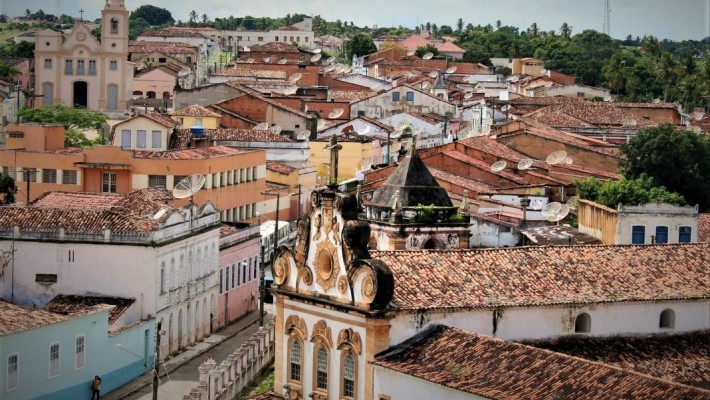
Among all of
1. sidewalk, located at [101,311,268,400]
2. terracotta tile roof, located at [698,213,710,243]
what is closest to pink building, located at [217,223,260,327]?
sidewalk, located at [101,311,268,400]

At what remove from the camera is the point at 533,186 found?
68812 millimetres

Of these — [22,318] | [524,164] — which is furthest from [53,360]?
[524,164]

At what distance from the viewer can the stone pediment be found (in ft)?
118

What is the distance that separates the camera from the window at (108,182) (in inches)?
2510

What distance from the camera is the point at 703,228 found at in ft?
186

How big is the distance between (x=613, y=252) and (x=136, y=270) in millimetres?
14497

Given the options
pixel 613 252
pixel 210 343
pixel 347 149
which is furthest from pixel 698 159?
pixel 613 252

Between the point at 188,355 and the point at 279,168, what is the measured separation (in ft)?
81.8

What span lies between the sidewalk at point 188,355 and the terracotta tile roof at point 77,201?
5.12 metres

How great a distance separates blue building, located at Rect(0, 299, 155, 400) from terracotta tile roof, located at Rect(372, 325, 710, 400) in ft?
33.7

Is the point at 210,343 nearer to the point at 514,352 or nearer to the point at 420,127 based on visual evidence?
the point at 514,352

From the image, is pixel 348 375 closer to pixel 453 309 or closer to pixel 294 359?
pixel 294 359

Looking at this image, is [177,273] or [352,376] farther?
[177,273]

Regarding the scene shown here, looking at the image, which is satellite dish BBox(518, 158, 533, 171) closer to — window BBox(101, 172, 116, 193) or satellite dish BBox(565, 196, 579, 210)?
satellite dish BBox(565, 196, 579, 210)
